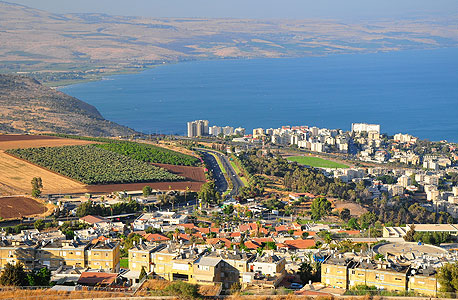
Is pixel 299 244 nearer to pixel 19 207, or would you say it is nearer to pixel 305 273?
pixel 305 273

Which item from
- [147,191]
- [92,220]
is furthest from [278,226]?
[147,191]

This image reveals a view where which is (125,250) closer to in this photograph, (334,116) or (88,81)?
(334,116)

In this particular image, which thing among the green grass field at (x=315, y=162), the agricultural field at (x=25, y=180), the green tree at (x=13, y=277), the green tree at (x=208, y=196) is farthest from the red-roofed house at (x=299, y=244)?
the green grass field at (x=315, y=162)

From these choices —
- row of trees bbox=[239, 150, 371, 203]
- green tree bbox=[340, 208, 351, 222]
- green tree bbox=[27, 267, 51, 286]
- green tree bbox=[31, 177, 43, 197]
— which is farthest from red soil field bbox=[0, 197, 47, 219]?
green tree bbox=[27, 267, 51, 286]

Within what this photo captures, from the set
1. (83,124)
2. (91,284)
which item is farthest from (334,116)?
(91,284)

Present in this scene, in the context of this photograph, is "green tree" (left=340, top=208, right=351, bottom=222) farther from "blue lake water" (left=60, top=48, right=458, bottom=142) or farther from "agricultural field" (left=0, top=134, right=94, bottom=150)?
"blue lake water" (left=60, top=48, right=458, bottom=142)

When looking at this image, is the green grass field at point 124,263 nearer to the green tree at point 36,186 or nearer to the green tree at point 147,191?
the green tree at point 36,186
